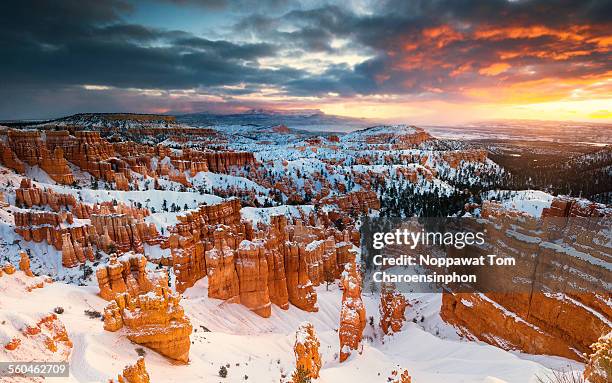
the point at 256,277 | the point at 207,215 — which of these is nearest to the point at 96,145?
the point at 207,215

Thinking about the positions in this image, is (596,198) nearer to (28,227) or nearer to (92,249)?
(92,249)

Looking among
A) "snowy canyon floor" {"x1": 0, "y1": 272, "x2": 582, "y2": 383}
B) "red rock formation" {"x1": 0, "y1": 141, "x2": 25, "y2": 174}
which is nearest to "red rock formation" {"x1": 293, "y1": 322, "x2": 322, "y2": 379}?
"snowy canyon floor" {"x1": 0, "y1": 272, "x2": 582, "y2": 383}

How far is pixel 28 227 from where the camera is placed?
1272 inches

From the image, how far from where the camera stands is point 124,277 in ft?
54.4

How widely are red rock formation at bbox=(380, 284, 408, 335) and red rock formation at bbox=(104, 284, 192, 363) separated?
15.1m

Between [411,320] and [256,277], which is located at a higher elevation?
[256,277]

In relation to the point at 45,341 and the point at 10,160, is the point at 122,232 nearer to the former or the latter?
the point at 45,341

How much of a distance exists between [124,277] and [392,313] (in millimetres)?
16588

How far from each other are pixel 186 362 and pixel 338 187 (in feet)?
250

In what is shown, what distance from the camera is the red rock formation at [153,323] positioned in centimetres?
1150

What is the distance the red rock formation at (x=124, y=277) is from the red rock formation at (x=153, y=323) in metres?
1.53

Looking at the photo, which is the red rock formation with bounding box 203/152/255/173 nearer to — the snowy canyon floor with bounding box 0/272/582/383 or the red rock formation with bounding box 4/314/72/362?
the snowy canyon floor with bounding box 0/272/582/383

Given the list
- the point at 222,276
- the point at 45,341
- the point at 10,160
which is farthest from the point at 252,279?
the point at 10,160

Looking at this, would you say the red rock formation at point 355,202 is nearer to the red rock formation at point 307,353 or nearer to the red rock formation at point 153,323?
the red rock formation at point 307,353
